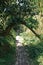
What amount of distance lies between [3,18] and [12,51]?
3178mm

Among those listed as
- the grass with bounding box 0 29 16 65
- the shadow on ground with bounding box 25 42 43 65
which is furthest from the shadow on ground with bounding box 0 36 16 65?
the shadow on ground with bounding box 25 42 43 65

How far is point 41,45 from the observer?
15.4m

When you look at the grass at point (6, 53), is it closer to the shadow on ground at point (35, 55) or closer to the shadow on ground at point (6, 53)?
the shadow on ground at point (6, 53)

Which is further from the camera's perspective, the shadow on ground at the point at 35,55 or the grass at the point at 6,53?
the shadow on ground at the point at 35,55

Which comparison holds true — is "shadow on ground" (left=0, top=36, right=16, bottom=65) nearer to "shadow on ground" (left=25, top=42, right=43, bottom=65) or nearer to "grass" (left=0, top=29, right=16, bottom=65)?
"grass" (left=0, top=29, right=16, bottom=65)

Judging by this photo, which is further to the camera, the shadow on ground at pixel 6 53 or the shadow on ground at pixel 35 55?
the shadow on ground at pixel 35 55

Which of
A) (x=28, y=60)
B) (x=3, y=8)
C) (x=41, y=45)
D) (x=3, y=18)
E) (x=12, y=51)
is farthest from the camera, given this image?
(x=41, y=45)

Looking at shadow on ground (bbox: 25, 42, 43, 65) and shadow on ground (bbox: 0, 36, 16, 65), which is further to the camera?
shadow on ground (bbox: 25, 42, 43, 65)

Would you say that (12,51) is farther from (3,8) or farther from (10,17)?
(3,8)

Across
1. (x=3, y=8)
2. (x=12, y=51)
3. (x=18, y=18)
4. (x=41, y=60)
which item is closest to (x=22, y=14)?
(x=18, y=18)

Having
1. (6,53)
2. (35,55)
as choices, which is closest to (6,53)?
(6,53)

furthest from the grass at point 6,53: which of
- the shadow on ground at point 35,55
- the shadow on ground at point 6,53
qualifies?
the shadow on ground at point 35,55

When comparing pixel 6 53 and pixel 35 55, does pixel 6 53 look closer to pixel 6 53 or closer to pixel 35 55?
pixel 6 53

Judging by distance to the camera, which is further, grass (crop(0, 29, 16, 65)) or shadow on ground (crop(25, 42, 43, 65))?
shadow on ground (crop(25, 42, 43, 65))
